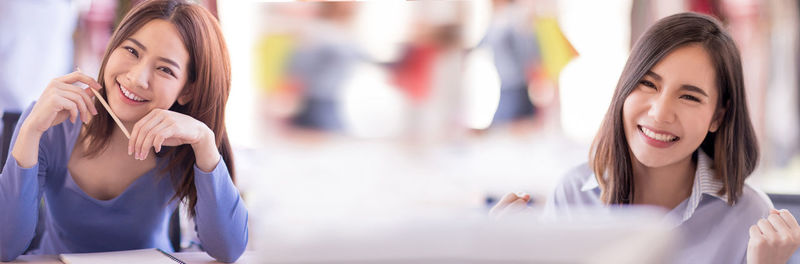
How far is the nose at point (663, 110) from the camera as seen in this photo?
3.71ft

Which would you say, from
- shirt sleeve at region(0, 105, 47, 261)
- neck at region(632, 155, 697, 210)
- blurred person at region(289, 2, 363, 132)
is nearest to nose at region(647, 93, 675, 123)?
neck at region(632, 155, 697, 210)

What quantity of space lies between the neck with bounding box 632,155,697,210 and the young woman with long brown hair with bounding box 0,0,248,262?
744 millimetres

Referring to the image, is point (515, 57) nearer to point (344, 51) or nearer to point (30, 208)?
point (344, 51)

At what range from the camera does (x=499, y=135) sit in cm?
297

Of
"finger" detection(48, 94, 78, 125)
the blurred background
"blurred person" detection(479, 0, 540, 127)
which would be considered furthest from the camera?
"blurred person" detection(479, 0, 540, 127)

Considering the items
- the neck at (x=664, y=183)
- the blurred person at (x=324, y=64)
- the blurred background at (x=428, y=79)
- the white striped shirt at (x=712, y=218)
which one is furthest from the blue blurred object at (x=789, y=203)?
the blurred person at (x=324, y=64)

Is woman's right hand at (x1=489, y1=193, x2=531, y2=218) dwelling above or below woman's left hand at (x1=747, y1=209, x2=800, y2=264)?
above

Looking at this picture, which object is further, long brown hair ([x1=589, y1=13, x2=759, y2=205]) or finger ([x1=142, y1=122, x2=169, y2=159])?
long brown hair ([x1=589, y1=13, x2=759, y2=205])

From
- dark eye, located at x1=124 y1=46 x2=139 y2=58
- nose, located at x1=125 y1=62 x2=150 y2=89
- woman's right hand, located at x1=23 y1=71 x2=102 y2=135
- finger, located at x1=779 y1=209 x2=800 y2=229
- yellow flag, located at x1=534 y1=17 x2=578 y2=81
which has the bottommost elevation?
finger, located at x1=779 y1=209 x2=800 y2=229

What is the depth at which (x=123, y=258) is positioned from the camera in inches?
37.0

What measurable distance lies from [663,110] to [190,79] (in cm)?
83

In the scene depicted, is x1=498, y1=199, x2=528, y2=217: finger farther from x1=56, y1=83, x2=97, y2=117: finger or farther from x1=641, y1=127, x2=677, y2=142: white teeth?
x1=56, y1=83, x2=97, y2=117: finger

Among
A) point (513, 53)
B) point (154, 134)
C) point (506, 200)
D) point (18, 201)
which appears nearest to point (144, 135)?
point (154, 134)

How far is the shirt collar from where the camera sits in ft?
3.90
